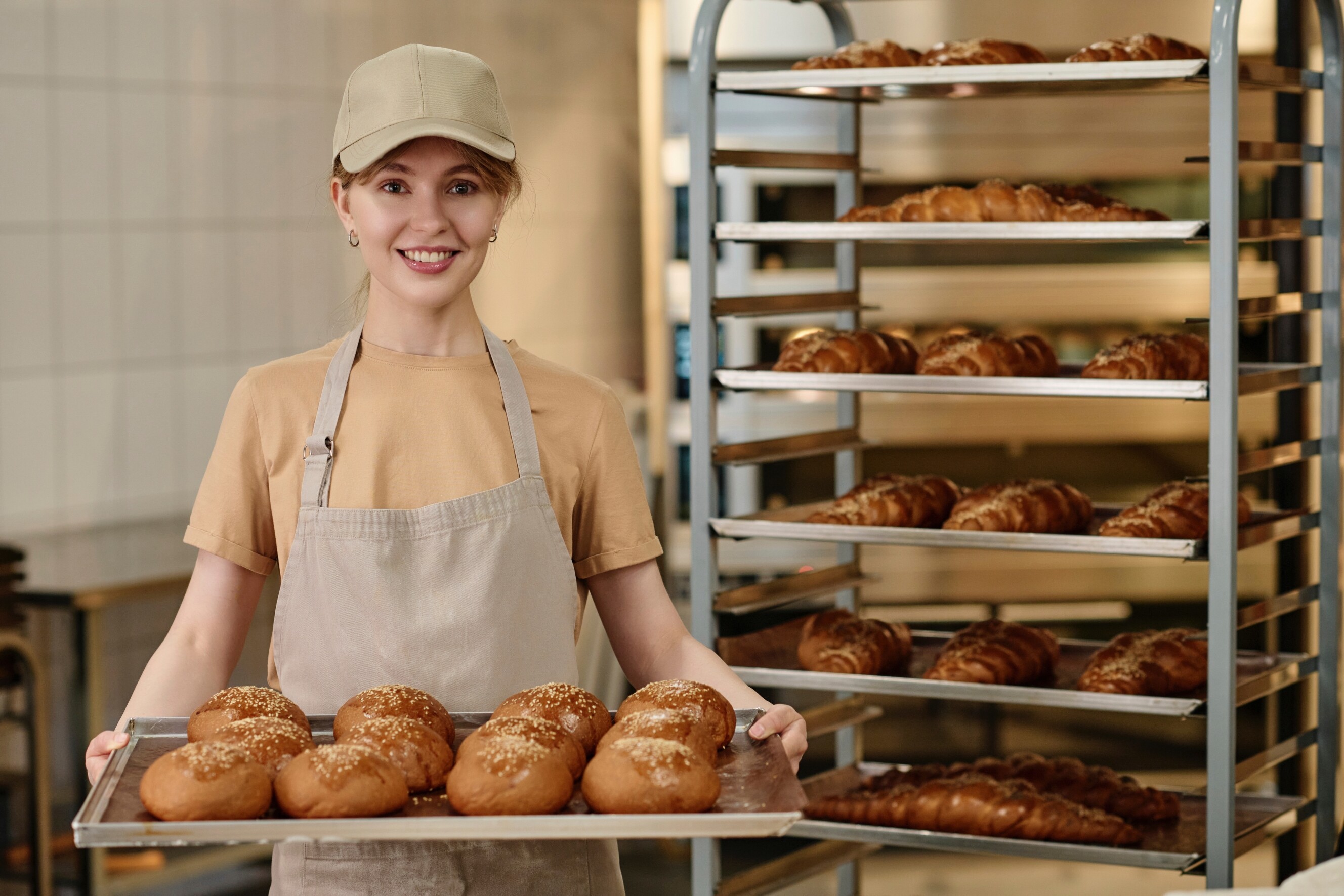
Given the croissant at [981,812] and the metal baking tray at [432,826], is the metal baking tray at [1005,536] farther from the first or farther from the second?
the metal baking tray at [432,826]

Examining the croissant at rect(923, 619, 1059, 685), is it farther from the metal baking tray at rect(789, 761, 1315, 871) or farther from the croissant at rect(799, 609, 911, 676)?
the metal baking tray at rect(789, 761, 1315, 871)

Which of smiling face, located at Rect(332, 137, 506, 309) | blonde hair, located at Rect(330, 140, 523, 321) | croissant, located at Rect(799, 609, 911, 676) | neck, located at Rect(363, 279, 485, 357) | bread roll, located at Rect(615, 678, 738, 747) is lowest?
croissant, located at Rect(799, 609, 911, 676)

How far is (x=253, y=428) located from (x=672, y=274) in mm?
2755

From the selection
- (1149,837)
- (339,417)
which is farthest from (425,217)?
(1149,837)

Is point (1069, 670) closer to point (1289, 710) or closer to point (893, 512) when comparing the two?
point (893, 512)

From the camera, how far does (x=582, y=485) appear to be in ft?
5.72

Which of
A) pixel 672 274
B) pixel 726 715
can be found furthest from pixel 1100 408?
pixel 726 715

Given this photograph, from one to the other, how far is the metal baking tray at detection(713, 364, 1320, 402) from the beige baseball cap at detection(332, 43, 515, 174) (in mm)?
1088

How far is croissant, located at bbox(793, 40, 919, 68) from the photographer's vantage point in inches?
102

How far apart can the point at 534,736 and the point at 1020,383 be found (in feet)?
4.31

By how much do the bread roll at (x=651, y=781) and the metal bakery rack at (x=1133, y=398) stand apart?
3.90 feet

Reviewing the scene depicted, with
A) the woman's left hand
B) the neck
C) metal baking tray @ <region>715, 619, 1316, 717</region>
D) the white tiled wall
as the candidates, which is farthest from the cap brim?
the white tiled wall

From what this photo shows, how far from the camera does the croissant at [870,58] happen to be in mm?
2590

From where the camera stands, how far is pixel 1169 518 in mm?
2475
